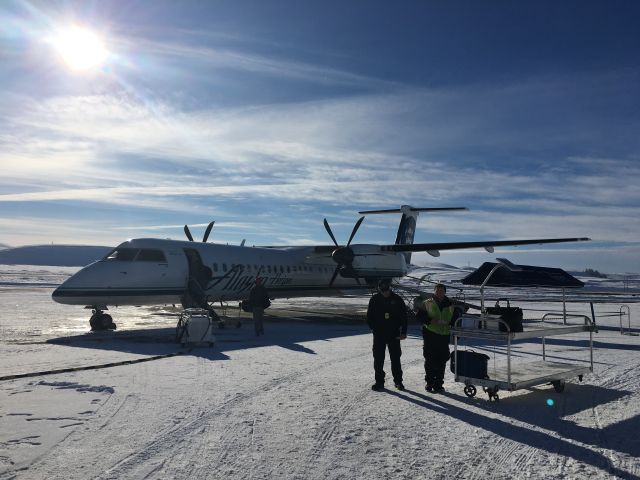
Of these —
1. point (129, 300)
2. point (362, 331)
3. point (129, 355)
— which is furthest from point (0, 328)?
point (362, 331)

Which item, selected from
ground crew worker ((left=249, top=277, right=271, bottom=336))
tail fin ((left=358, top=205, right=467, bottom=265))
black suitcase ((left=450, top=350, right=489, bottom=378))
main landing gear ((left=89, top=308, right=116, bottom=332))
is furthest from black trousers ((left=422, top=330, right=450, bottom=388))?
tail fin ((left=358, top=205, right=467, bottom=265))

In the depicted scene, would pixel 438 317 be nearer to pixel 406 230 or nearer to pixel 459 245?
pixel 459 245

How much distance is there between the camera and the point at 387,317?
8766 millimetres

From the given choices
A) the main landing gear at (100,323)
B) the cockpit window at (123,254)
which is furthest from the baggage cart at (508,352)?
the cockpit window at (123,254)

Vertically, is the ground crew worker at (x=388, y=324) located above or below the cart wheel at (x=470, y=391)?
above

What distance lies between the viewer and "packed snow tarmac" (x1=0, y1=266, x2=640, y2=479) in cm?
502

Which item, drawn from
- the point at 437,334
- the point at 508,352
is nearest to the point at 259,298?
the point at 437,334

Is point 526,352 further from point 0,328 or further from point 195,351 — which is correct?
point 0,328

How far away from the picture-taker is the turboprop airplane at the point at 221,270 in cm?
1659

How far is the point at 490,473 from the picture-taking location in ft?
16.1

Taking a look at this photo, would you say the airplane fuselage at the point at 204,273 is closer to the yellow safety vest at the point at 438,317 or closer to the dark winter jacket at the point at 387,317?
the dark winter jacket at the point at 387,317

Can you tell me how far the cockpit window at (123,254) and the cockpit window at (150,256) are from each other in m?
0.20

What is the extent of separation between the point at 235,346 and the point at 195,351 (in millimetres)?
1280

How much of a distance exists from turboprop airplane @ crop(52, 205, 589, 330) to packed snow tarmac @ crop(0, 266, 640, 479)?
4679 mm
